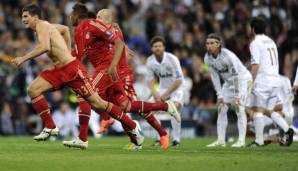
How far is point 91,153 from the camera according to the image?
14.0 meters

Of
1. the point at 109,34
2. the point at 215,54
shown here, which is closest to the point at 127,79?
the point at 109,34

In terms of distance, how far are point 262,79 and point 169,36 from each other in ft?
38.8

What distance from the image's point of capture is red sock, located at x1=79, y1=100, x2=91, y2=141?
1505 centimetres

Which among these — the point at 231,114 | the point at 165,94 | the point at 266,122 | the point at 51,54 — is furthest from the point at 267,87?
the point at 231,114

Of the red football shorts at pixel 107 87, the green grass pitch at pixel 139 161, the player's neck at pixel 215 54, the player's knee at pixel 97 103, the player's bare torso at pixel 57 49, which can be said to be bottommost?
the green grass pitch at pixel 139 161

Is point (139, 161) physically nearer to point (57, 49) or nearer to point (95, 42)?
point (57, 49)

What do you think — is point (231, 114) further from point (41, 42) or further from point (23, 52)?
point (41, 42)

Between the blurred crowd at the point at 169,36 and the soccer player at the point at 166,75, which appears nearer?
the soccer player at the point at 166,75

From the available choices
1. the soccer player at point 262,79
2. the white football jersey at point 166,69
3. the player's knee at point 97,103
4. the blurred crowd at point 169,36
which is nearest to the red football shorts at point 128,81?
the player's knee at point 97,103

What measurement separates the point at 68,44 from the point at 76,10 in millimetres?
709

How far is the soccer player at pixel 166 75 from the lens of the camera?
18609 mm

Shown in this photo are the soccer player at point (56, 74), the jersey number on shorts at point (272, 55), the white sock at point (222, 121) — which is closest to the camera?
the soccer player at point (56, 74)

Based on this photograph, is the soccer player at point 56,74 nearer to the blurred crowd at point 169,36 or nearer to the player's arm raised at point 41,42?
the player's arm raised at point 41,42

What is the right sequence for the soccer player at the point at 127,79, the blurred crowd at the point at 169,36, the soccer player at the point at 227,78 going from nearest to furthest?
the soccer player at the point at 127,79, the soccer player at the point at 227,78, the blurred crowd at the point at 169,36
